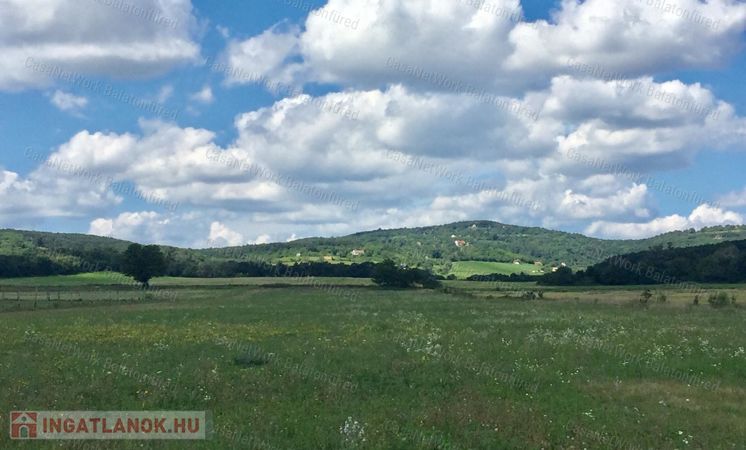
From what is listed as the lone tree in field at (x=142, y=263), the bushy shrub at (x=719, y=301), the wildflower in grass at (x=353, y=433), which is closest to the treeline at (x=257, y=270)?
the lone tree in field at (x=142, y=263)

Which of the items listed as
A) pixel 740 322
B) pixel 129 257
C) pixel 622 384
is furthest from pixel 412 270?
pixel 622 384

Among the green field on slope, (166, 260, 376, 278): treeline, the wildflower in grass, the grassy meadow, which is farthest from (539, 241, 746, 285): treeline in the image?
the wildflower in grass

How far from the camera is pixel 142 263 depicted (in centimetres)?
10812

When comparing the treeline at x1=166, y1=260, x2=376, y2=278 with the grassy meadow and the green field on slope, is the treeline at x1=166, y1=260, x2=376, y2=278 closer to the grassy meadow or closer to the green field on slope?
the green field on slope

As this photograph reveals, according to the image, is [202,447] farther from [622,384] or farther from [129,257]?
[129,257]

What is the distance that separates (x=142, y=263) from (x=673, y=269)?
97.2 meters

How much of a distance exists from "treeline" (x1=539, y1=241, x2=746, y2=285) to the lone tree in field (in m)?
74.3

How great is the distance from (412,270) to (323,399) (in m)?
106

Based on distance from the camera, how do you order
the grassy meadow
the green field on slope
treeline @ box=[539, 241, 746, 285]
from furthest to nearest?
the green field on slope → treeline @ box=[539, 241, 746, 285] → the grassy meadow

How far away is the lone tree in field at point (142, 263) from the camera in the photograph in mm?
107875

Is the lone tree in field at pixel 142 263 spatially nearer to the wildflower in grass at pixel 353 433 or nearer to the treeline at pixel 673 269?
the treeline at pixel 673 269

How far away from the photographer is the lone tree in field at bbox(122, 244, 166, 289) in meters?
108

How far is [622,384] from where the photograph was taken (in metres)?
16.9

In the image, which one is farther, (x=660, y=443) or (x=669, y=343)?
(x=669, y=343)
